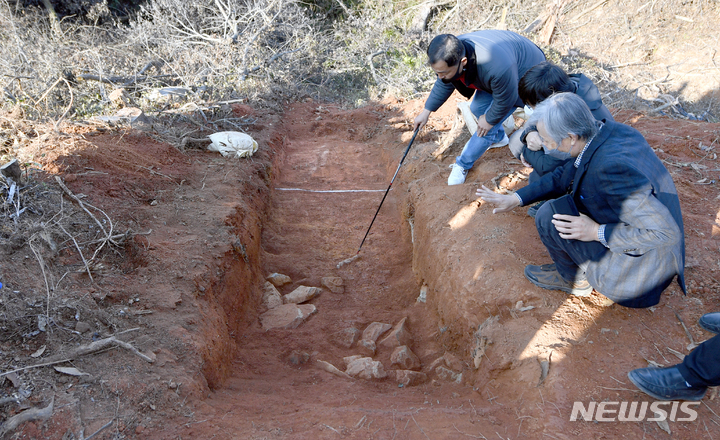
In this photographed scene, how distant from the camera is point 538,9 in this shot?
1092cm

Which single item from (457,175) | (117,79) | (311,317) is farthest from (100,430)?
(117,79)

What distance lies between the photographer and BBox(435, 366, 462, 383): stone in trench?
114 inches

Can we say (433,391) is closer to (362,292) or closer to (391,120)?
(362,292)

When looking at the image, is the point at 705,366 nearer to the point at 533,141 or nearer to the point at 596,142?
the point at 596,142

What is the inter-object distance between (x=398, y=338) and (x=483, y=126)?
2062mm

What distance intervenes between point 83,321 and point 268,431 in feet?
4.32

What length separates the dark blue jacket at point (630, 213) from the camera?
207 cm

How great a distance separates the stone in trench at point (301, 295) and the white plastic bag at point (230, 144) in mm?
2207

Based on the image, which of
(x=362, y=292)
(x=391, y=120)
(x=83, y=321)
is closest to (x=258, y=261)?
(x=362, y=292)

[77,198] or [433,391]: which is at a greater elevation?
[77,198]

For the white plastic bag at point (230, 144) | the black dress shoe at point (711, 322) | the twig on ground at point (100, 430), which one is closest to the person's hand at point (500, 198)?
the black dress shoe at point (711, 322)

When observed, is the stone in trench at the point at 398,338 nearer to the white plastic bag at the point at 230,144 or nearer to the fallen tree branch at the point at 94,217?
the fallen tree branch at the point at 94,217

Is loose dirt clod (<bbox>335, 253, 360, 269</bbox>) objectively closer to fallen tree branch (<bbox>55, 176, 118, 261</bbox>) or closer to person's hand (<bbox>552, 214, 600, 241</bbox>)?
fallen tree branch (<bbox>55, 176, 118, 261</bbox>)

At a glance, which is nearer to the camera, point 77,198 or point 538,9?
point 77,198
